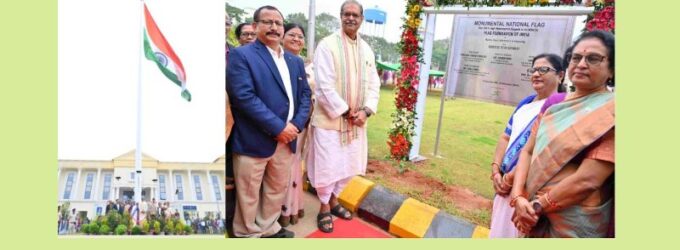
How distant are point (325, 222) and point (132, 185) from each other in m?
1.29

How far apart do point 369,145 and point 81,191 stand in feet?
→ 6.85

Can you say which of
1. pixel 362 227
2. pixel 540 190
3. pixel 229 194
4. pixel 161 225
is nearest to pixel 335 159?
pixel 362 227

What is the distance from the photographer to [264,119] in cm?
235

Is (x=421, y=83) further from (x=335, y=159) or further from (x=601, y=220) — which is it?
(x=601, y=220)

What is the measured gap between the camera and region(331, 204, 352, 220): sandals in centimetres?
312

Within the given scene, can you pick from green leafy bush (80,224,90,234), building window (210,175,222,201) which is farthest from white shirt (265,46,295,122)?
green leafy bush (80,224,90,234)

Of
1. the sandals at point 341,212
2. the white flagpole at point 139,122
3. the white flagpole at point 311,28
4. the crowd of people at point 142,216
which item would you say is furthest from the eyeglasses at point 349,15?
the crowd of people at point 142,216

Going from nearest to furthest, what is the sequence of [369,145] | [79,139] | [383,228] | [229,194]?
[79,139] < [229,194] < [383,228] < [369,145]

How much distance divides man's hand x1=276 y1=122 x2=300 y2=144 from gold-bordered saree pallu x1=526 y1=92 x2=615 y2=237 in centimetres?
125

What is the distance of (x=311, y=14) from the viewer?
2613 mm

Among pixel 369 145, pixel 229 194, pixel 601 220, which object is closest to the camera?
pixel 601 220

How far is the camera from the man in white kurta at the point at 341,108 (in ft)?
9.23

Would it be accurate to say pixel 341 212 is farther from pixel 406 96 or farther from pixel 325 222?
pixel 406 96

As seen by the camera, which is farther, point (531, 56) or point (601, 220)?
point (531, 56)
